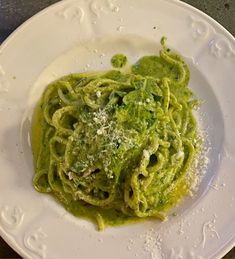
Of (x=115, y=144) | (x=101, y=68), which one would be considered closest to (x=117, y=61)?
(x=101, y=68)

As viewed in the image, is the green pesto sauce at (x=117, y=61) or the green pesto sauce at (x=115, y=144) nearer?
the green pesto sauce at (x=115, y=144)

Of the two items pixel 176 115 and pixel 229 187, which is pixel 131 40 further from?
pixel 229 187

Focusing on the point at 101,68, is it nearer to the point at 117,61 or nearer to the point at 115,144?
the point at 117,61

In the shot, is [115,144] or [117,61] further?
[117,61]

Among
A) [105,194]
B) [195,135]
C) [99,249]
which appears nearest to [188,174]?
[195,135]

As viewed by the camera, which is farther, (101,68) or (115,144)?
(101,68)
